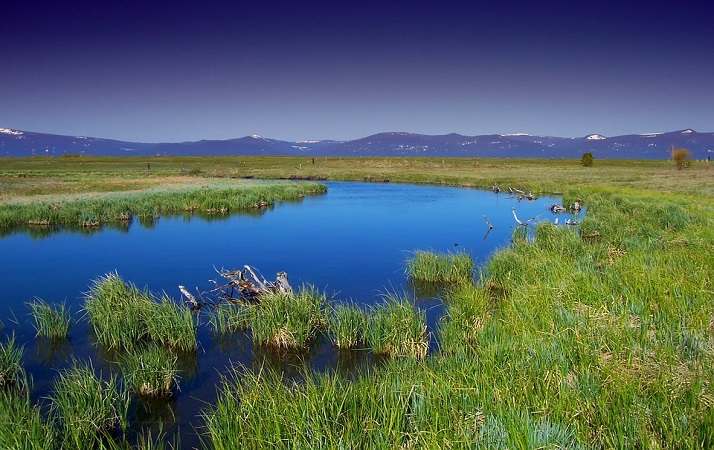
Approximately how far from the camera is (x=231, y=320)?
46.8ft

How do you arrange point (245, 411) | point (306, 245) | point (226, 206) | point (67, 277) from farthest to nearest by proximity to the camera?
point (226, 206) < point (306, 245) < point (67, 277) < point (245, 411)

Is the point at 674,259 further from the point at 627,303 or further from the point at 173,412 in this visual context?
the point at 173,412

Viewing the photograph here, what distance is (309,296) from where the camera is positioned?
45.7ft

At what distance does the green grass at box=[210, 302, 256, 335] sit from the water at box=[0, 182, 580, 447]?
34 cm

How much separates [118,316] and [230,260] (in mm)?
11643

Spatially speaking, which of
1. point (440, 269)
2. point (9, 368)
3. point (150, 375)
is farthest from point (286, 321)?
point (440, 269)

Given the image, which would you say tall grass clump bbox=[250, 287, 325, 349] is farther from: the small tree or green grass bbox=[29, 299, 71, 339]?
the small tree

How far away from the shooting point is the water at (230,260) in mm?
11984

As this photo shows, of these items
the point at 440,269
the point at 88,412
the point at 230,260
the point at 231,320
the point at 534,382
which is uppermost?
the point at 534,382

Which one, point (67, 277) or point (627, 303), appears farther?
point (67, 277)

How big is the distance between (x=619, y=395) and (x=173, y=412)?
7863mm

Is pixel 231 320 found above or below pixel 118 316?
below

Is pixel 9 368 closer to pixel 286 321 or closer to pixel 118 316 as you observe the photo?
pixel 118 316

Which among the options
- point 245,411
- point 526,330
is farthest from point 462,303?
point 245,411
